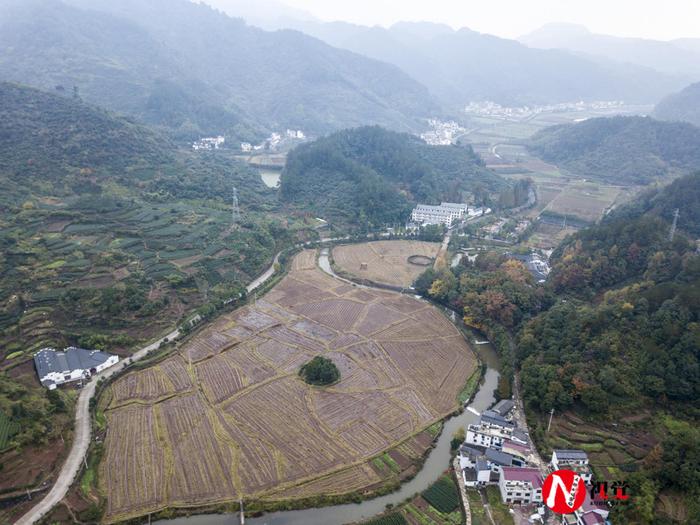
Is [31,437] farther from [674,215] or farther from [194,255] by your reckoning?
[674,215]

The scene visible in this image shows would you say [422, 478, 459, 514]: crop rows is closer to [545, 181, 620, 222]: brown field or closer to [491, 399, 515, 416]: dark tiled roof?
[491, 399, 515, 416]: dark tiled roof

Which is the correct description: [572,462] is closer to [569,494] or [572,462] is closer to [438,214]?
[569,494]

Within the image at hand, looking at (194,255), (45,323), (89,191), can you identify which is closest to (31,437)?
(45,323)

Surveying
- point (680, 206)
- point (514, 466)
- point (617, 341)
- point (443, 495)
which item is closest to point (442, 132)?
point (680, 206)

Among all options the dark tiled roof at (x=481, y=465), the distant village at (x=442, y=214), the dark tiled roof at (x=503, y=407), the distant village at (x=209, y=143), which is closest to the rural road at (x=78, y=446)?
the dark tiled roof at (x=481, y=465)

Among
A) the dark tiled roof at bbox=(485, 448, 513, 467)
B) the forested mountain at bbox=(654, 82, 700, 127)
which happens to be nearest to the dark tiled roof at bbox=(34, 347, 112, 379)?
the dark tiled roof at bbox=(485, 448, 513, 467)

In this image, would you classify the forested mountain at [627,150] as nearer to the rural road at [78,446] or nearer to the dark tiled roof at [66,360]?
the rural road at [78,446]
